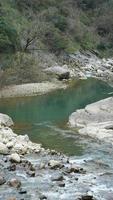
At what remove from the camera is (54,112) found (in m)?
38.9

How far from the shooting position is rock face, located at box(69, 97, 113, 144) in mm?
28959

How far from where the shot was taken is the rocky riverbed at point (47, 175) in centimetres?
1825

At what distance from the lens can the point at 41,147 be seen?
26797 mm

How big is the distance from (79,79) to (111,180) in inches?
1480

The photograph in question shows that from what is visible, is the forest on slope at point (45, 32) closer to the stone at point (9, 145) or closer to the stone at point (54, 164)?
the stone at point (9, 145)

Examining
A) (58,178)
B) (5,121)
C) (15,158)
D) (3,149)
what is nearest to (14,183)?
(58,178)

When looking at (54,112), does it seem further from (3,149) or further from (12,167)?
(12,167)

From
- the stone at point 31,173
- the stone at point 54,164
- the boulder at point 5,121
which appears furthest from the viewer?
the boulder at point 5,121

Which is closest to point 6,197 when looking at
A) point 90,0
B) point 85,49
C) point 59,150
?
point 59,150

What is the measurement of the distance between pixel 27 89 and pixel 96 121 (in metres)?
14.7

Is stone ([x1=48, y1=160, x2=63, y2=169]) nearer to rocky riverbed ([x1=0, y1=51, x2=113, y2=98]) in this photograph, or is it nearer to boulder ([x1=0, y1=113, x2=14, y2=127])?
boulder ([x1=0, y1=113, x2=14, y2=127])

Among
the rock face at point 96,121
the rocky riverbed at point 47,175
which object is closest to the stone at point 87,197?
the rocky riverbed at point 47,175

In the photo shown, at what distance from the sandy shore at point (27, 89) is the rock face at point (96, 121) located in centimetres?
1057

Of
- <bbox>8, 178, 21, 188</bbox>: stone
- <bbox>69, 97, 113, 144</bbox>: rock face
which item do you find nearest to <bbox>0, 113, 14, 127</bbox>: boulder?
<bbox>69, 97, 113, 144</bbox>: rock face
